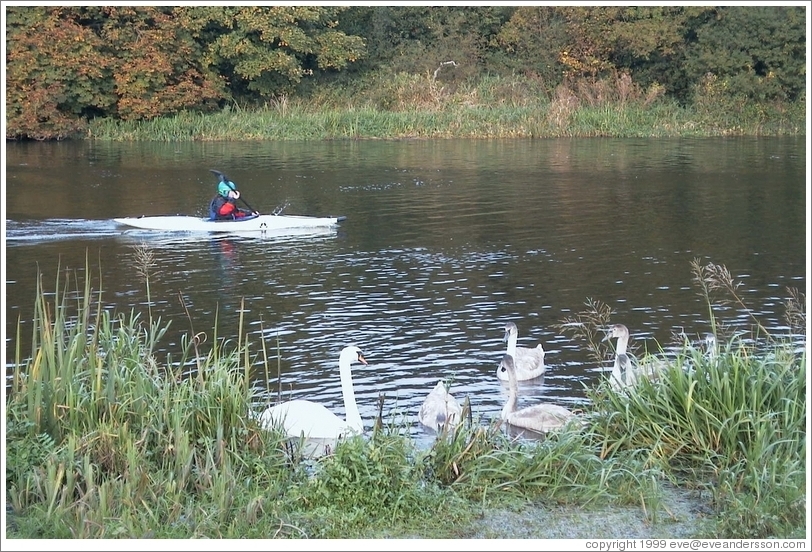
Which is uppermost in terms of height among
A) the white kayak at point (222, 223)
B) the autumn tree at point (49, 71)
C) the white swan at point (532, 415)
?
the autumn tree at point (49, 71)

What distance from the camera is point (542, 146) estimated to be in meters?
30.9

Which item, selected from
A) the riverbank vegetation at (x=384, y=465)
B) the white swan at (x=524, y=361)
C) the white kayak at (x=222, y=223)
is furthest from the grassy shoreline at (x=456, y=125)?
the riverbank vegetation at (x=384, y=465)

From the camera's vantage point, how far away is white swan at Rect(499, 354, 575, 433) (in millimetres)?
7879

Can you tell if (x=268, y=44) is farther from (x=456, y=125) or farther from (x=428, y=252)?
(x=428, y=252)

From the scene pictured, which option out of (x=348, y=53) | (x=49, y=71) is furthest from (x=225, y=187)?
(x=348, y=53)

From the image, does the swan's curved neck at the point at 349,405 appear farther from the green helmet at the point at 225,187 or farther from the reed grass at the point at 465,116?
the reed grass at the point at 465,116

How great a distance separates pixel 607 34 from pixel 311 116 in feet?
38.3

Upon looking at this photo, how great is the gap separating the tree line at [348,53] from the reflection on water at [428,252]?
23.9 feet

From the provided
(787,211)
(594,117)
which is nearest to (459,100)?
(594,117)

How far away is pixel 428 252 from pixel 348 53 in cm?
2443

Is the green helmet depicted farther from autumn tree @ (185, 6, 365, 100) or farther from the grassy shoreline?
autumn tree @ (185, 6, 365, 100)

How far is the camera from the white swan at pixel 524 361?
949 cm

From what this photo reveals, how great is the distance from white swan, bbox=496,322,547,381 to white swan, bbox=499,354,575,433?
44.4 inches

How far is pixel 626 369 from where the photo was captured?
8133mm
